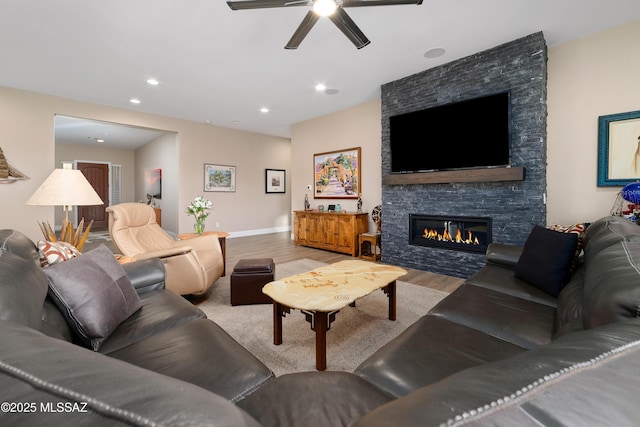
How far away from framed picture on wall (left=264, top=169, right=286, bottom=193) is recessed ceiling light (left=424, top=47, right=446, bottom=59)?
5187mm

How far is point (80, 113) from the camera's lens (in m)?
4.78

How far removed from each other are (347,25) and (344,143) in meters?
3.16

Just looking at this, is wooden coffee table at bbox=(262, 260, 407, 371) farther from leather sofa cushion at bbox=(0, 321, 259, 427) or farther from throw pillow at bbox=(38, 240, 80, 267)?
leather sofa cushion at bbox=(0, 321, 259, 427)

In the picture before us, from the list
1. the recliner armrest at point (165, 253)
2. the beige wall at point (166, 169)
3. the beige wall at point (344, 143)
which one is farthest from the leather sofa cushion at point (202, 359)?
the beige wall at point (166, 169)

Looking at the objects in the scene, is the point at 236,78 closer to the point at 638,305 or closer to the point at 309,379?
the point at 309,379

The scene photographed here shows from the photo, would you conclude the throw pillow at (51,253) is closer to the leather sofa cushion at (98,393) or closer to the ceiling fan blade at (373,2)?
the leather sofa cushion at (98,393)

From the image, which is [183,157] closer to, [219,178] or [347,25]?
[219,178]

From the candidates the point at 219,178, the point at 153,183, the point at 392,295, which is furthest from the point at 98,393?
the point at 153,183

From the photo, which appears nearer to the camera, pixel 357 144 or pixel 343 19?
pixel 343 19

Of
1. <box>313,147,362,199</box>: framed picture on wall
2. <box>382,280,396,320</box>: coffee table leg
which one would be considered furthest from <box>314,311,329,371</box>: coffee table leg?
<box>313,147,362,199</box>: framed picture on wall

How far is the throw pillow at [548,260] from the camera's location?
167cm

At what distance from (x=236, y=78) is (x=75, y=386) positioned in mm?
4341

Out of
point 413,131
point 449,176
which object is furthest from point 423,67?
point 449,176

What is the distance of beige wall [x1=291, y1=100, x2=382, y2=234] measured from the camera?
4922 mm
